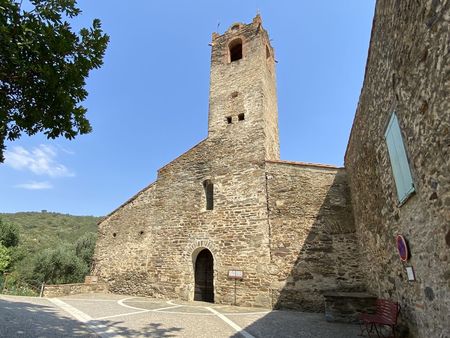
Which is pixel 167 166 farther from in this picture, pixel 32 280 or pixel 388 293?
pixel 32 280

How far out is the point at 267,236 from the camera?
10508 mm

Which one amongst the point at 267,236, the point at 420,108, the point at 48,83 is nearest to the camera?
the point at 420,108

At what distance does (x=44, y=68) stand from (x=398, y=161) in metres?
5.51

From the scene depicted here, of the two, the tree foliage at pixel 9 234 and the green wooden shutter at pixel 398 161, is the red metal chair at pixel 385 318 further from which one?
the tree foliage at pixel 9 234

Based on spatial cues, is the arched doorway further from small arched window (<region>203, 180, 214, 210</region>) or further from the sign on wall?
small arched window (<region>203, 180, 214, 210</region>)

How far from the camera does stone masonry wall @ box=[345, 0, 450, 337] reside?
10.5ft

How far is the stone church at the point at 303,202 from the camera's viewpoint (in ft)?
11.9

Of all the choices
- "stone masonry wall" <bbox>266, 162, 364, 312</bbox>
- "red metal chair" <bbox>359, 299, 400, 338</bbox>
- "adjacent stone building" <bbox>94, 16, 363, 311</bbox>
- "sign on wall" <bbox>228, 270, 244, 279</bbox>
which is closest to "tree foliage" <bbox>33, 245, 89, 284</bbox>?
"adjacent stone building" <bbox>94, 16, 363, 311</bbox>

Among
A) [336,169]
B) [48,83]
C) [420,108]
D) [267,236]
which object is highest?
[336,169]

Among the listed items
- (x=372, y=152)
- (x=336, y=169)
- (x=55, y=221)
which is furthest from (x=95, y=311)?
(x=55, y=221)

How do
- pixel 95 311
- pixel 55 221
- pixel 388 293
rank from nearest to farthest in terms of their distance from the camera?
pixel 388 293, pixel 95 311, pixel 55 221

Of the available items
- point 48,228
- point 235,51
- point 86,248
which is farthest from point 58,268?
point 48,228

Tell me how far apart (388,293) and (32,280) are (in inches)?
999

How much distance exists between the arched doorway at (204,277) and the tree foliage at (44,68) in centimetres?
871
